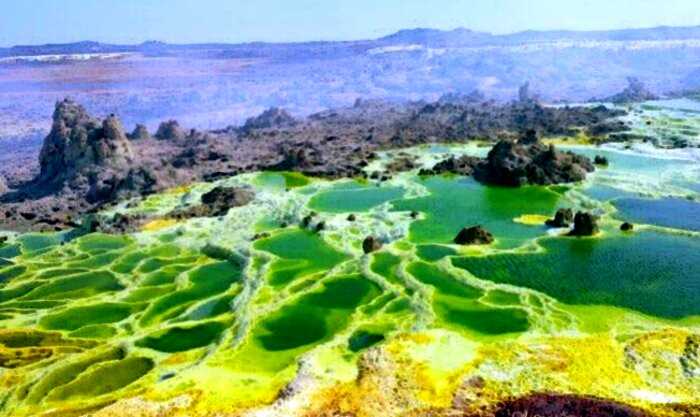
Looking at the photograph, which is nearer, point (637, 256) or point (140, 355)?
point (140, 355)

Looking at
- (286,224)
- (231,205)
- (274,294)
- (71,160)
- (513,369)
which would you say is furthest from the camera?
(71,160)

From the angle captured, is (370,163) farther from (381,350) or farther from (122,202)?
(381,350)

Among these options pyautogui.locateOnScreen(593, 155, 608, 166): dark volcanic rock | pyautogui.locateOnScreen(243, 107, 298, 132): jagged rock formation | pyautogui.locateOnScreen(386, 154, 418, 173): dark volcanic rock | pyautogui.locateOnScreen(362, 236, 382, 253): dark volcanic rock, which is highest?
pyautogui.locateOnScreen(243, 107, 298, 132): jagged rock formation

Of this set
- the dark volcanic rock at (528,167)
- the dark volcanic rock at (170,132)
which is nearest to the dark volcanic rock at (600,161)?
the dark volcanic rock at (528,167)

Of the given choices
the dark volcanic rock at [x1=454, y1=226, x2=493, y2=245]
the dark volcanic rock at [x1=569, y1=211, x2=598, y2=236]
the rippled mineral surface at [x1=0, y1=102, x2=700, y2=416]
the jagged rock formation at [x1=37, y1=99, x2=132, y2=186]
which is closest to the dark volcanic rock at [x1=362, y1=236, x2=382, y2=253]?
the rippled mineral surface at [x1=0, y1=102, x2=700, y2=416]

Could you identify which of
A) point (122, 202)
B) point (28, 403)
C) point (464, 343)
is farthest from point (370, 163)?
point (28, 403)

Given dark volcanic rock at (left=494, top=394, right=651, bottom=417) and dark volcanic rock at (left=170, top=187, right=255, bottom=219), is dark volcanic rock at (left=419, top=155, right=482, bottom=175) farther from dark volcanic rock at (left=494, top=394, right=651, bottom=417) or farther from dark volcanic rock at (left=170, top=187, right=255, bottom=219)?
dark volcanic rock at (left=494, top=394, right=651, bottom=417)

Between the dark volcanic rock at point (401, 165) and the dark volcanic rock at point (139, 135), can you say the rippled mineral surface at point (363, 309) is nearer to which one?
the dark volcanic rock at point (401, 165)
